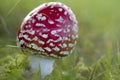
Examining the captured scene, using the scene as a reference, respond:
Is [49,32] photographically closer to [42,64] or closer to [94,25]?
[42,64]

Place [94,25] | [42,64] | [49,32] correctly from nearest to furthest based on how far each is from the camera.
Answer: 1. [49,32]
2. [42,64]
3. [94,25]

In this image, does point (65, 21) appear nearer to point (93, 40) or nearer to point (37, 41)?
point (37, 41)

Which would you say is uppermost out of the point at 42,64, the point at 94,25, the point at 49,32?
the point at 49,32

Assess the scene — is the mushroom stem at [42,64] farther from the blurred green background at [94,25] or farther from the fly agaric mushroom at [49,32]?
the blurred green background at [94,25]

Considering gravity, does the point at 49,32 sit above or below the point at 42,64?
above

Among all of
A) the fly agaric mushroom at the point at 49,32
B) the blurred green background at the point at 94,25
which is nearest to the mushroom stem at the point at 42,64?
the fly agaric mushroom at the point at 49,32

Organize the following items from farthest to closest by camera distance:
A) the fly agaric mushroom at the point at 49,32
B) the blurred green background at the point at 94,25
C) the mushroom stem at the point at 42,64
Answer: the blurred green background at the point at 94,25 < the mushroom stem at the point at 42,64 < the fly agaric mushroom at the point at 49,32

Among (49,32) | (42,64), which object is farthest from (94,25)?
(49,32)

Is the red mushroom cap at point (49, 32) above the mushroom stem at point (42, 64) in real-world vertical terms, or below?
above
